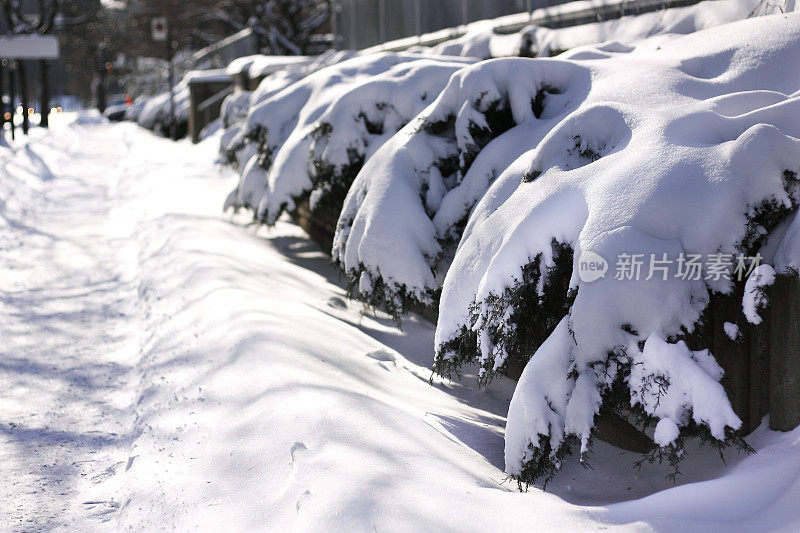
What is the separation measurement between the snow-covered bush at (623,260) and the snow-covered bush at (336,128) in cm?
251

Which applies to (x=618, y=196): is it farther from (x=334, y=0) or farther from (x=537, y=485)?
(x=334, y=0)

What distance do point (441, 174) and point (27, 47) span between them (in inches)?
836

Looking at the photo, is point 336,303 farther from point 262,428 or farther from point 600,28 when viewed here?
point 600,28

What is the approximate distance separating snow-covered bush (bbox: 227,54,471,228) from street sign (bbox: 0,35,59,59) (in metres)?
18.1

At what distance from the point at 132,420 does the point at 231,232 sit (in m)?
4.49

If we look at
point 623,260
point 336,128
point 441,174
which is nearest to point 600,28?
point 336,128

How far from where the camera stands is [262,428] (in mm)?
3568

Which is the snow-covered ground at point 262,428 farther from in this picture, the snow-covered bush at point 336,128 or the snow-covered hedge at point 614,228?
the snow-covered bush at point 336,128

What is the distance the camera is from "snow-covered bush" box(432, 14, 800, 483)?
300 cm

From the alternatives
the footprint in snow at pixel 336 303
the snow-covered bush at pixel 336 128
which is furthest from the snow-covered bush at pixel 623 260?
the snow-covered bush at pixel 336 128

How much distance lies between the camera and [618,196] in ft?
10.8

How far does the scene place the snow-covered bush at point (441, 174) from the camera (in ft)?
15.7

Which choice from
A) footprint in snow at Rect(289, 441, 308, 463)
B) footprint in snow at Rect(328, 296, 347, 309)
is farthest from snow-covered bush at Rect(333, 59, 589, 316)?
footprint in snow at Rect(289, 441, 308, 463)

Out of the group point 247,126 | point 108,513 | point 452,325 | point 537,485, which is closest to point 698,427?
point 537,485
